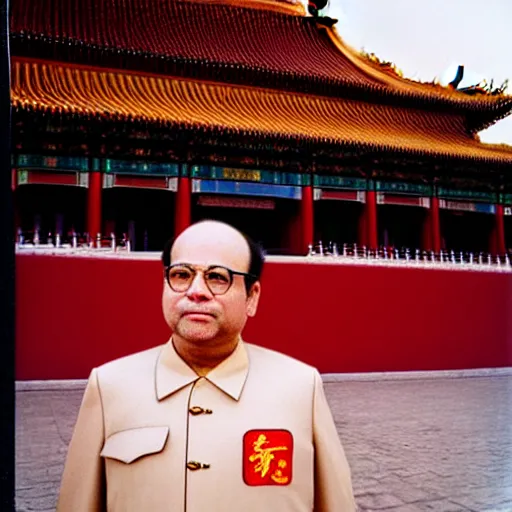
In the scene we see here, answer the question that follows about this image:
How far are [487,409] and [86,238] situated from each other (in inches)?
217

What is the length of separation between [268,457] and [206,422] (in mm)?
155

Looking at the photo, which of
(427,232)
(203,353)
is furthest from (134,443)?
(427,232)

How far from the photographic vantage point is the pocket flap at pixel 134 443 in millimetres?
1285

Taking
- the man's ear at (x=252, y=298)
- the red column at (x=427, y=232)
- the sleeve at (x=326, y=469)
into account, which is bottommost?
the sleeve at (x=326, y=469)

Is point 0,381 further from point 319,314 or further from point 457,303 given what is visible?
point 457,303

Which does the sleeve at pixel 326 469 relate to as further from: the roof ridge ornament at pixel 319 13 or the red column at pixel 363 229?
the roof ridge ornament at pixel 319 13

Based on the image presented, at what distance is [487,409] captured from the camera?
21.7 ft

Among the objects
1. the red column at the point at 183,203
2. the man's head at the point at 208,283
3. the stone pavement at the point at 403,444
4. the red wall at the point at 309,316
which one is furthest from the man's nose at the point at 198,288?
the red column at the point at 183,203

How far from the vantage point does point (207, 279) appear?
4.47 ft

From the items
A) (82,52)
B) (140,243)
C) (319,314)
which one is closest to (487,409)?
(319,314)

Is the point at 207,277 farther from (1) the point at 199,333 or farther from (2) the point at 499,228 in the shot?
(2) the point at 499,228

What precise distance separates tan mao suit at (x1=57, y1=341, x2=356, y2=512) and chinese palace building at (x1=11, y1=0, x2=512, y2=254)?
7602 millimetres

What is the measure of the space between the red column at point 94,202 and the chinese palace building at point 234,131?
1.0 inches

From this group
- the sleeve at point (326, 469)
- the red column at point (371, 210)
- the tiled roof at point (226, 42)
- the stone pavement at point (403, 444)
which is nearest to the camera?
the sleeve at point (326, 469)
